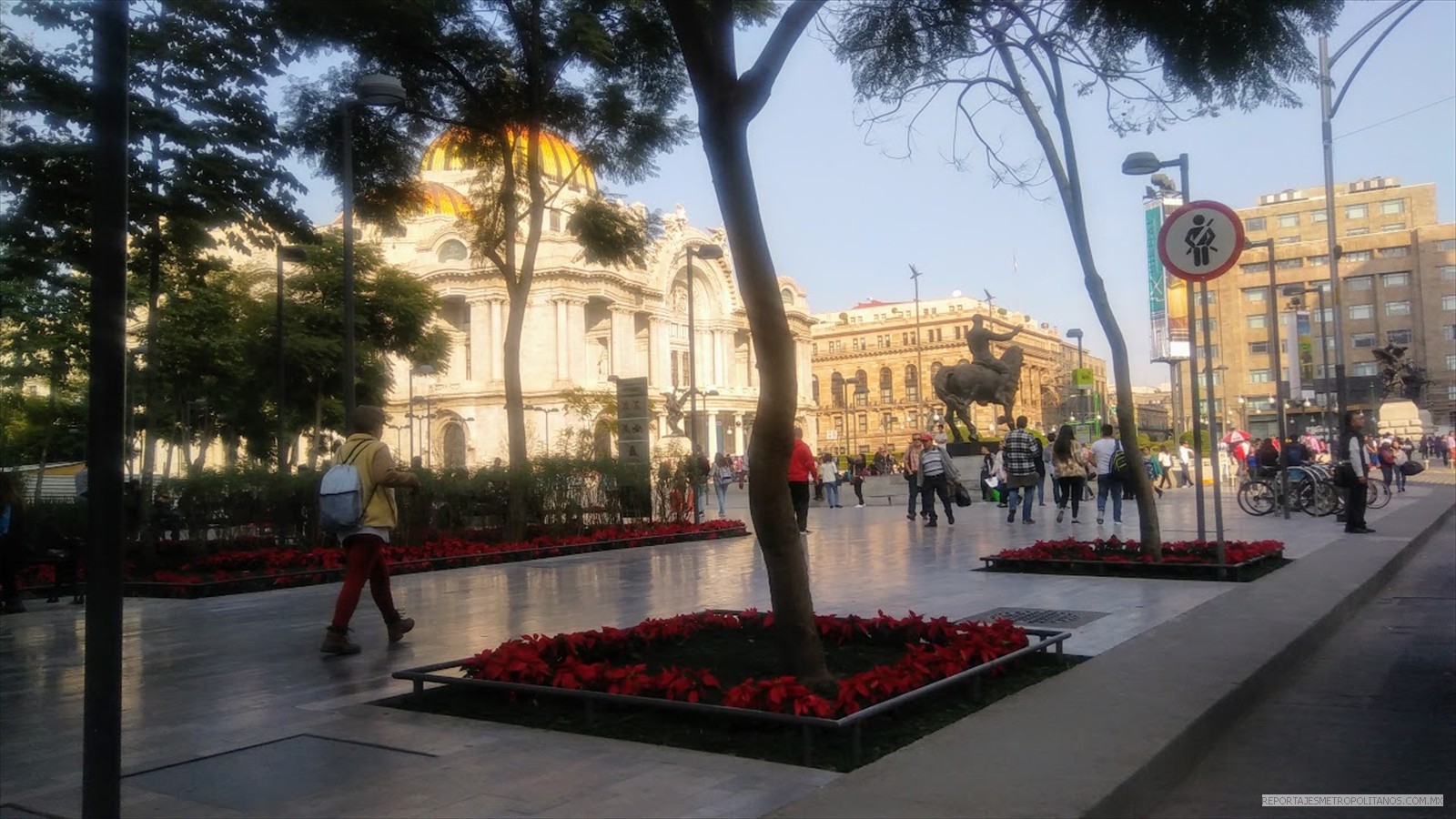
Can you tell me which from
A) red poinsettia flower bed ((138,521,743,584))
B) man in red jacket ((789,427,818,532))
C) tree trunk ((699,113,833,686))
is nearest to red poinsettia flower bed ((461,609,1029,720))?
tree trunk ((699,113,833,686))

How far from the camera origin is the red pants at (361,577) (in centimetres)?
723

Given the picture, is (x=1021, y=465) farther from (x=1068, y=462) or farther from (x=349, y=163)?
(x=349, y=163)

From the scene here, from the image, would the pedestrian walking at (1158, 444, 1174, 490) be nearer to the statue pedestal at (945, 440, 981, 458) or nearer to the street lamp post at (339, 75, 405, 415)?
the statue pedestal at (945, 440, 981, 458)

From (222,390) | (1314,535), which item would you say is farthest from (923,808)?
(222,390)

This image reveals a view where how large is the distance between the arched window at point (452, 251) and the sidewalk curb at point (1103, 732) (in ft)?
226

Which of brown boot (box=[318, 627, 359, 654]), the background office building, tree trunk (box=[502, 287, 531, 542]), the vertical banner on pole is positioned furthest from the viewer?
the background office building

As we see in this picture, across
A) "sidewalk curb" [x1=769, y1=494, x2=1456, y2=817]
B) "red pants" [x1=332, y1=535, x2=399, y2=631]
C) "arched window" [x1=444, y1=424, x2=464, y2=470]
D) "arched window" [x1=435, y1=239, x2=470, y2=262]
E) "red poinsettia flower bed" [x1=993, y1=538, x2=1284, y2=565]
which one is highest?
"arched window" [x1=435, y1=239, x2=470, y2=262]

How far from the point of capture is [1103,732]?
4.59 meters

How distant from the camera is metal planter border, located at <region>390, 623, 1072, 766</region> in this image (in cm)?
423

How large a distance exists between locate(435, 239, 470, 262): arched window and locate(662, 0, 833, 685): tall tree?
7022 cm

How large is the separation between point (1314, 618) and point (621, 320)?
70034 mm

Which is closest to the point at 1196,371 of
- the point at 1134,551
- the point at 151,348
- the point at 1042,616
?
the point at 1134,551


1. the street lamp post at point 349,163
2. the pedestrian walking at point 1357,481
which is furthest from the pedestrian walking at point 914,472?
the street lamp post at point 349,163

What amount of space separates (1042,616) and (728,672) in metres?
3.49
